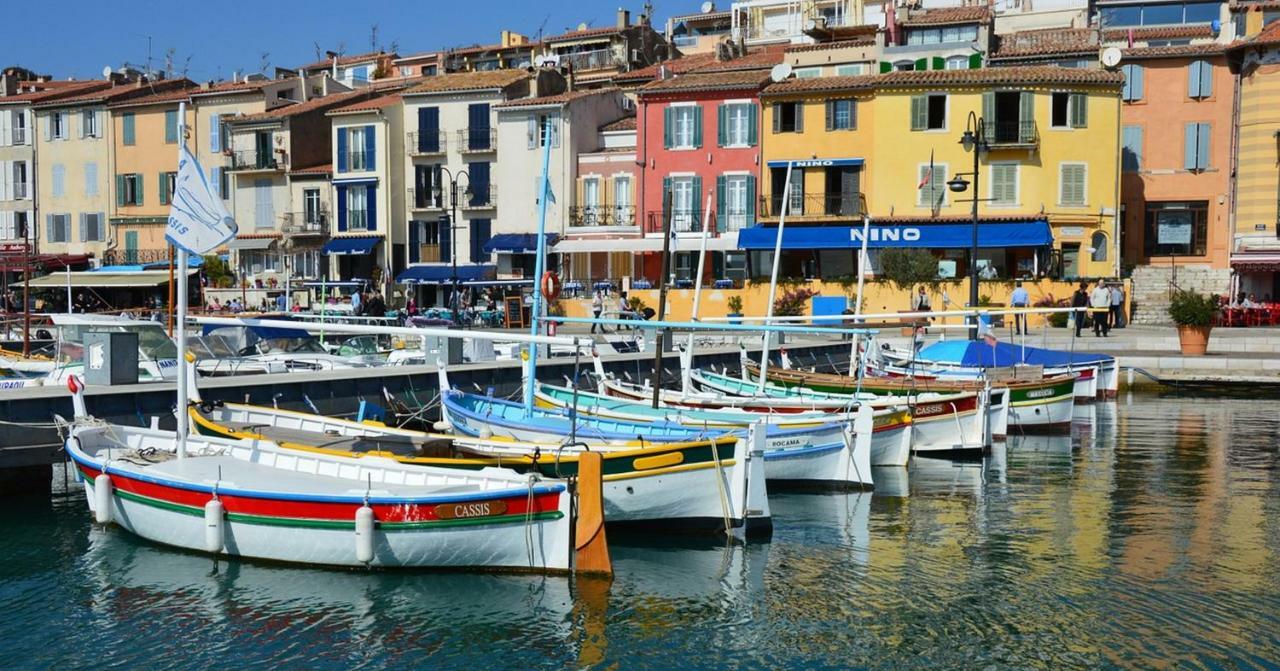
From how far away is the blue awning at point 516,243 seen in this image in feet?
186

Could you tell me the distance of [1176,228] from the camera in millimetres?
53344

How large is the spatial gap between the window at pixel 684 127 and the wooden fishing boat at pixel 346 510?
40049 millimetres

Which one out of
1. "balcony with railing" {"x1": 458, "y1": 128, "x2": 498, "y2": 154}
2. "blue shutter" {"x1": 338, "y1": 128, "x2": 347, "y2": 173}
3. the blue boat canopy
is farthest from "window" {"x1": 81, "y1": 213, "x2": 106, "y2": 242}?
the blue boat canopy

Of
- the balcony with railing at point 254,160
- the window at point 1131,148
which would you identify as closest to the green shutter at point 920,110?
the window at point 1131,148

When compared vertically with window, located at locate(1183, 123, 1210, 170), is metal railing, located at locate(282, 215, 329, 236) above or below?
below

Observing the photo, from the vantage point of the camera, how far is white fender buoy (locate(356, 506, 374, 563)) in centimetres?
1447

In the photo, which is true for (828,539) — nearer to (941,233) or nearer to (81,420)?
(81,420)

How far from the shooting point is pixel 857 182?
52.8 m

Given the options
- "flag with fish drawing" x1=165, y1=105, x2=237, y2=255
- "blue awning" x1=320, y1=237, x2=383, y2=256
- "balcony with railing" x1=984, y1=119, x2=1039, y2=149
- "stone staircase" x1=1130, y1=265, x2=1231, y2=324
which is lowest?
"stone staircase" x1=1130, y1=265, x2=1231, y2=324

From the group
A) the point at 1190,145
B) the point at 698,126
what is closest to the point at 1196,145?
the point at 1190,145

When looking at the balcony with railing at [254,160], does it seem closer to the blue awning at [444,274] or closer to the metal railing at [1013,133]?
the blue awning at [444,274]

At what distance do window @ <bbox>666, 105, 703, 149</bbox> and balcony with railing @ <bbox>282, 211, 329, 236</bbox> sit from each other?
17.7 meters

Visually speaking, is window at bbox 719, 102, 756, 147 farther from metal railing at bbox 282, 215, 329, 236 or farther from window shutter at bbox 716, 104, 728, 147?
metal railing at bbox 282, 215, 329, 236

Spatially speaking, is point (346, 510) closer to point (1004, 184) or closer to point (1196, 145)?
point (1004, 184)
